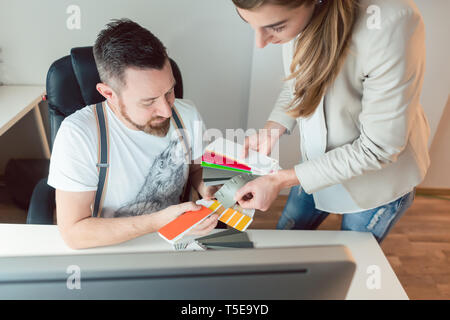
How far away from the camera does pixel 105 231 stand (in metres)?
0.91

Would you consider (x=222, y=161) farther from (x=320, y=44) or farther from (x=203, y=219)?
(x=320, y=44)

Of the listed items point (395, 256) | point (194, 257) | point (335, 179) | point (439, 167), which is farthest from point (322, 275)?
point (439, 167)

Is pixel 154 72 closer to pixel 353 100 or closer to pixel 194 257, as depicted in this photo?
pixel 353 100

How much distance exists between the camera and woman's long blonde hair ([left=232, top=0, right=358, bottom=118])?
73cm

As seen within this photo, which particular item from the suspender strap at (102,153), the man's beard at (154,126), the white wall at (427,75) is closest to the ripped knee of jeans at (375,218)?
the man's beard at (154,126)

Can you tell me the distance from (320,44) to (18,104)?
58.5 inches

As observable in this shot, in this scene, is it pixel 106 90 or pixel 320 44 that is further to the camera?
pixel 106 90

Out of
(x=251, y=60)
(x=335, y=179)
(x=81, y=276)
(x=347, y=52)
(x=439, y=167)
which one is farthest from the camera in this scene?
(x=439, y=167)

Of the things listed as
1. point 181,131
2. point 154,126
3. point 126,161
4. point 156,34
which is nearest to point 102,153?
point 126,161

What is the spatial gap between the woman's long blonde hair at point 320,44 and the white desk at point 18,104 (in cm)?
127

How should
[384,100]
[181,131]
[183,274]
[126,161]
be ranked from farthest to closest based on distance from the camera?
[181,131] → [126,161] → [384,100] → [183,274]

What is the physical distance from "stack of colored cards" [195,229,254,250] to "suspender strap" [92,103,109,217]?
33 centimetres

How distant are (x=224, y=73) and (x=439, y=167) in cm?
165
